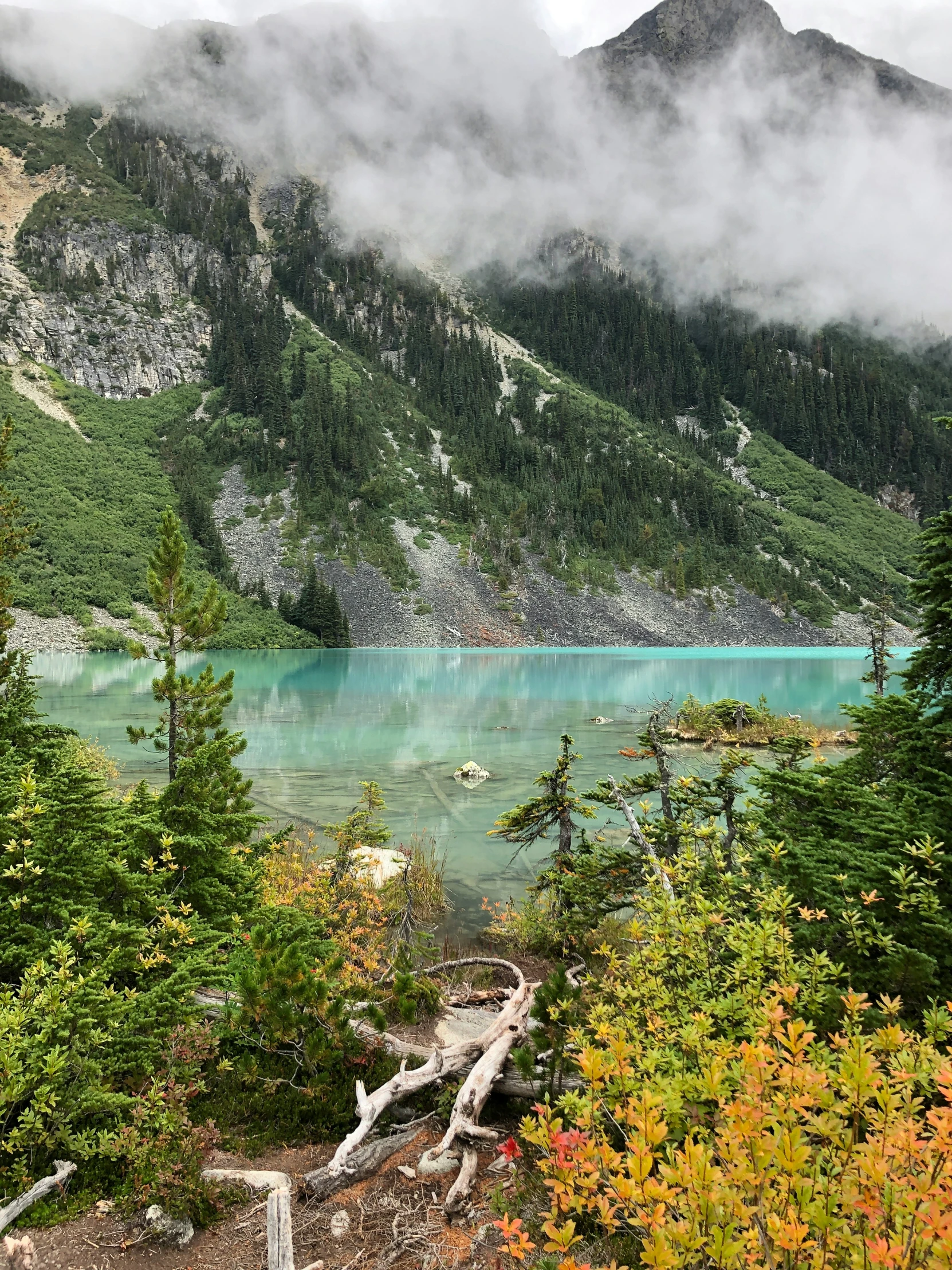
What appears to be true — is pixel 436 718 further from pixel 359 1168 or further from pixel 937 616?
pixel 359 1168

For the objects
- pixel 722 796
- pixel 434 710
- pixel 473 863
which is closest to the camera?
pixel 722 796

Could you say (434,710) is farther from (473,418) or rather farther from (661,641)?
(473,418)

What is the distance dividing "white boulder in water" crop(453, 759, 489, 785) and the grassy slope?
46.1 m

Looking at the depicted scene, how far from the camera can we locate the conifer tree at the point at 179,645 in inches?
413

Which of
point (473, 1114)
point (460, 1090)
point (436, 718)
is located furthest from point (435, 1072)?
point (436, 718)

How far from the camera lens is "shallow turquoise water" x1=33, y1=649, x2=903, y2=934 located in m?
17.4

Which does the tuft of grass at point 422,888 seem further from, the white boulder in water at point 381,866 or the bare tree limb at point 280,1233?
the bare tree limb at point 280,1233

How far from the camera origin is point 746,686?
136 ft

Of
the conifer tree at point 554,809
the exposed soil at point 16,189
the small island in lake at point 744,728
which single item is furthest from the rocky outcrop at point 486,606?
the exposed soil at point 16,189

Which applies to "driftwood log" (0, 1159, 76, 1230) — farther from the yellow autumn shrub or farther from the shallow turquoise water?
the shallow turquoise water

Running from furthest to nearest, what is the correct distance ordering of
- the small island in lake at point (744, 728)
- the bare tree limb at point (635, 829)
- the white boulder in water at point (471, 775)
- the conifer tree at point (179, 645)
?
the small island in lake at point (744, 728), the white boulder in water at point (471, 775), the conifer tree at point (179, 645), the bare tree limb at point (635, 829)

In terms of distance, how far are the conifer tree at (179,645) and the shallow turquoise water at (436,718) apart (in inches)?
164

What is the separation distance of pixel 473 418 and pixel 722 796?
127 meters

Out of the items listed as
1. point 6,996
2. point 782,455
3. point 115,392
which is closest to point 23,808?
point 6,996
